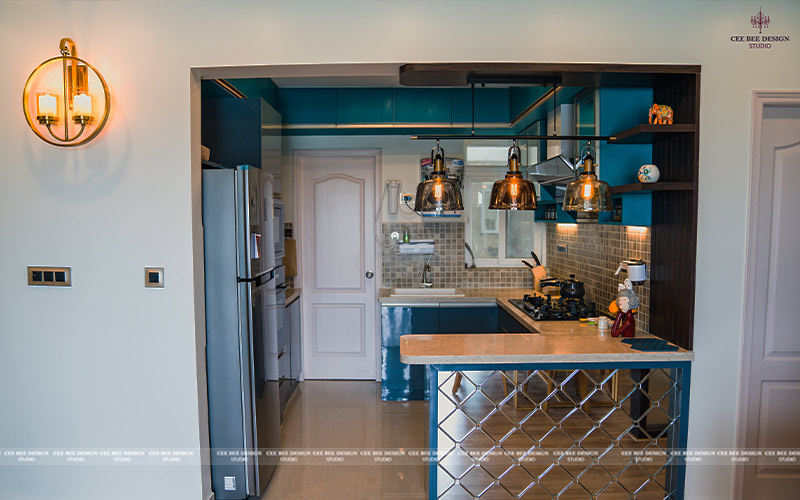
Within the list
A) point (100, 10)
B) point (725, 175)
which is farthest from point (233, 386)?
point (725, 175)

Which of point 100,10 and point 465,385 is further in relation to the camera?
point 465,385

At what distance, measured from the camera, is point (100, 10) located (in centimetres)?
247

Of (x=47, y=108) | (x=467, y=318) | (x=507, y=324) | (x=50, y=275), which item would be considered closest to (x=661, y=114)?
(x=507, y=324)

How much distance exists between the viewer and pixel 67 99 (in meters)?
2.43

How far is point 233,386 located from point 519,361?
4.86 feet

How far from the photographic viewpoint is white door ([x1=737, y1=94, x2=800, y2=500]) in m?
2.52

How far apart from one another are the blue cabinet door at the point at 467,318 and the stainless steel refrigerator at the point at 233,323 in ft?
6.06

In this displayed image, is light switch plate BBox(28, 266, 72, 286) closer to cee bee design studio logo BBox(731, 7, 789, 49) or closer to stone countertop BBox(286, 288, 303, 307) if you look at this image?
stone countertop BBox(286, 288, 303, 307)

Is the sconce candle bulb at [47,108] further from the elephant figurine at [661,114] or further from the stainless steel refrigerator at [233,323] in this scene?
the elephant figurine at [661,114]

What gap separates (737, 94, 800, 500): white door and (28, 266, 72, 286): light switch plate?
11.1 ft

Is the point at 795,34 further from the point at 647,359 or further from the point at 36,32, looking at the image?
the point at 36,32

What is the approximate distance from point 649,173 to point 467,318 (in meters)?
2.04

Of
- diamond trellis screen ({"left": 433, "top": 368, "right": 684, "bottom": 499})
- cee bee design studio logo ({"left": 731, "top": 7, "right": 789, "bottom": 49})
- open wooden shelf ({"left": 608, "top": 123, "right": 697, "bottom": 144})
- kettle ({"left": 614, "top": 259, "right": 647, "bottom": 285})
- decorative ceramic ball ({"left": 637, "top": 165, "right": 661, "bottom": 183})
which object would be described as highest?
cee bee design studio logo ({"left": 731, "top": 7, "right": 789, "bottom": 49})

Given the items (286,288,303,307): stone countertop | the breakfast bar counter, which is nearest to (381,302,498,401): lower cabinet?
the breakfast bar counter
